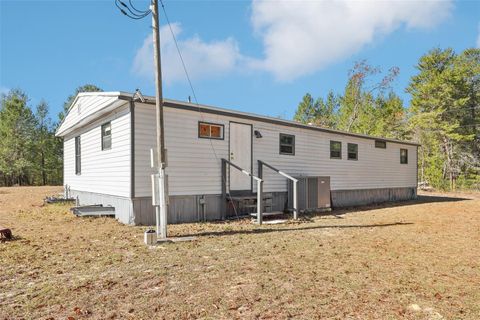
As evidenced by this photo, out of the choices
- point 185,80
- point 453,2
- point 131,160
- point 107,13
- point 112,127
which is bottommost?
point 131,160

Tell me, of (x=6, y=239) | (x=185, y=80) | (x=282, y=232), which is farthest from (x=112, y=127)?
(x=282, y=232)

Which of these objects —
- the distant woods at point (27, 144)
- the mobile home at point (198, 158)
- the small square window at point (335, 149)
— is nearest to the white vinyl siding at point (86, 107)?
the mobile home at point (198, 158)

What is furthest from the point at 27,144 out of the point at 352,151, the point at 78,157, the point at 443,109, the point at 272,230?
the point at 443,109

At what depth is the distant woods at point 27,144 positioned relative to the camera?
1183 inches

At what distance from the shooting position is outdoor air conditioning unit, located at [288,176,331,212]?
36.8 ft

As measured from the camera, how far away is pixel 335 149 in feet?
44.7

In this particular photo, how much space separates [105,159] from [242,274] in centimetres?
710

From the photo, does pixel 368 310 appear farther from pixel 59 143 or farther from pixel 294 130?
pixel 59 143

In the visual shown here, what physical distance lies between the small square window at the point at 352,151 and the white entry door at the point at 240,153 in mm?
5862

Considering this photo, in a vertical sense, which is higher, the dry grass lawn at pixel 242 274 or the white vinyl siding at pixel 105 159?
the white vinyl siding at pixel 105 159

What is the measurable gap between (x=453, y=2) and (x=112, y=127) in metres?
13.6

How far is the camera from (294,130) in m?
11.9

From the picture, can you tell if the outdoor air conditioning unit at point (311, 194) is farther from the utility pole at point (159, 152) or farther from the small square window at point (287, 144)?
the utility pole at point (159, 152)

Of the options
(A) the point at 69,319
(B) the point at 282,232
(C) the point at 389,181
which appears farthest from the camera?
(C) the point at 389,181
